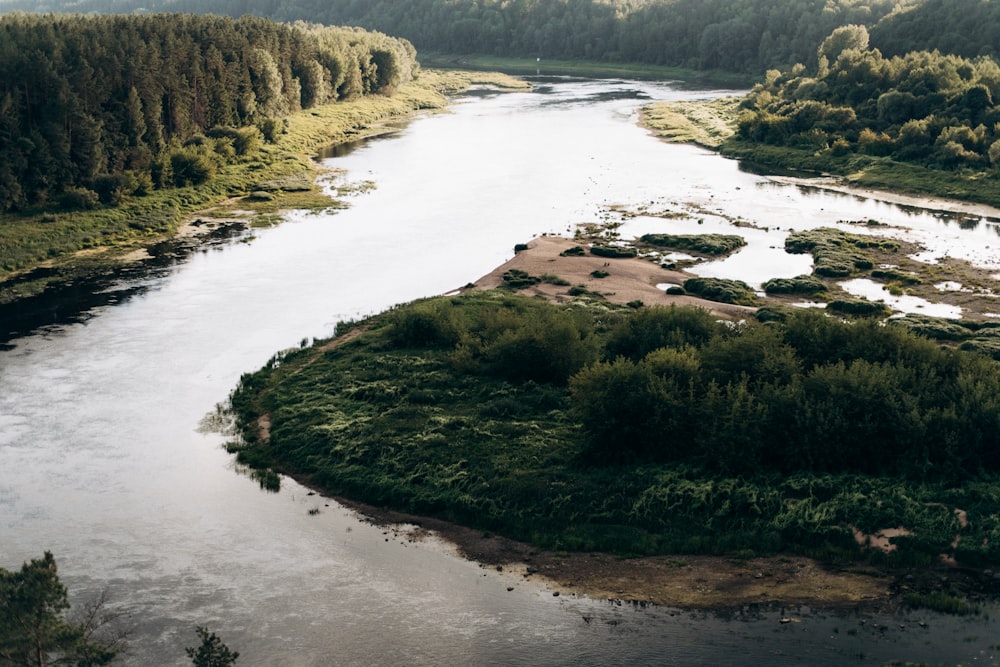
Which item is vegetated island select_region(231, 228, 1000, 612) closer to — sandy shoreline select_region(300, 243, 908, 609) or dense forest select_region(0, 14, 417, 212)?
sandy shoreline select_region(300, 243, 908, 609)

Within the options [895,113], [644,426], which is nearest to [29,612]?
[644,426]

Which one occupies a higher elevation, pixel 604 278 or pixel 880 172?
pixel 880 172

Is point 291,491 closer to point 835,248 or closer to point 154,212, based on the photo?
point 835,248

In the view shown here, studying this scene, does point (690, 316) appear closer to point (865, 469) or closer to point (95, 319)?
point (865, 469)

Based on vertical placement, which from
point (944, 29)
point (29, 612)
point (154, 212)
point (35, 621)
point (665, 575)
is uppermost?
point (944, 29)

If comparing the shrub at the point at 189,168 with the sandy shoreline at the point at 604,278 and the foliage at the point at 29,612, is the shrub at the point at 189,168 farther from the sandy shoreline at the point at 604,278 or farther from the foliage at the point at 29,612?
the foliage at the point at 29,612

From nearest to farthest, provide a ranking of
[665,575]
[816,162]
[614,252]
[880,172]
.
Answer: [665,575] → [614,252] → [880,172] → [816,162]

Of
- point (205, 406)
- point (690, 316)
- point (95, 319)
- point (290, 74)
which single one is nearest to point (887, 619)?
point (690, 316)
